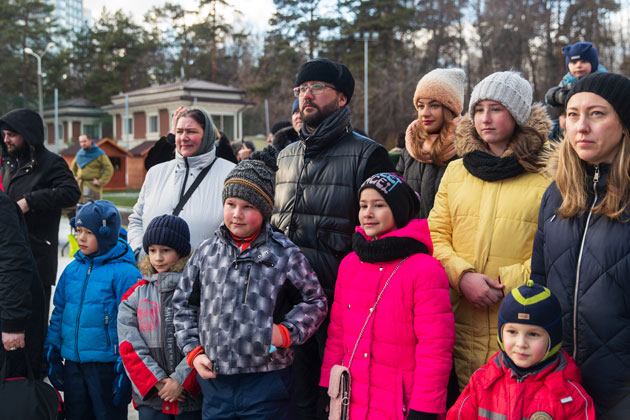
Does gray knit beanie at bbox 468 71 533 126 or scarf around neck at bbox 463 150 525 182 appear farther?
gray knit beanie at bbox 468 71 533 126

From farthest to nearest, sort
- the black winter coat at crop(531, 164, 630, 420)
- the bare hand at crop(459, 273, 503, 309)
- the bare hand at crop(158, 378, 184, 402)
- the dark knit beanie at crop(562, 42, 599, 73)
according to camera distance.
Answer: the dark knit beanie at crop(562, 42, 599, 73) → the bare hand at crop(158, 378, 184, 402) → the bare hand at crop(459, 273, 503, 309) → the black winter coat at crop(531, 164, 630, 420)

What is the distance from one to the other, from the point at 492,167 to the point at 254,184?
1222 mm

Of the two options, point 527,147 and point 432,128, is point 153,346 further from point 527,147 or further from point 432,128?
point 527,147

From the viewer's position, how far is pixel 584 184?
2406mm

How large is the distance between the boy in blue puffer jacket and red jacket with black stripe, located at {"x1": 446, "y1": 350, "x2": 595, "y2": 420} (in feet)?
7.04

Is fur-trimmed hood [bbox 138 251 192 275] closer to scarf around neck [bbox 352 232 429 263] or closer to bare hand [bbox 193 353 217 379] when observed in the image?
bare hand [bbox 193 353 217 379]

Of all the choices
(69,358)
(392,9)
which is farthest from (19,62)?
(69,358)

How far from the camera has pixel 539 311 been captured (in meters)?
2.36

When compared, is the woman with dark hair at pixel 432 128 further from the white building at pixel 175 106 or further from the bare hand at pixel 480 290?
the white building at pixel 175 106

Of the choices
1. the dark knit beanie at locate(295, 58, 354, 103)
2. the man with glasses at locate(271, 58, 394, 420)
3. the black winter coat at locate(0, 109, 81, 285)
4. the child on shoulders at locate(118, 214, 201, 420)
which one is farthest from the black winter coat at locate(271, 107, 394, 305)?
the black winter coat at locate(0, 109, 81, 285)

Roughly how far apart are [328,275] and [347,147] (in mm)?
743

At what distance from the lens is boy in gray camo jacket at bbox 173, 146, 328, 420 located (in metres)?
2.84

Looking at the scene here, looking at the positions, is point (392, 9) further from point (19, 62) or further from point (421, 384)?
point (421, 384)

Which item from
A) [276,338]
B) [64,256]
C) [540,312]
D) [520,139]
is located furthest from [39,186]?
[64,256]
